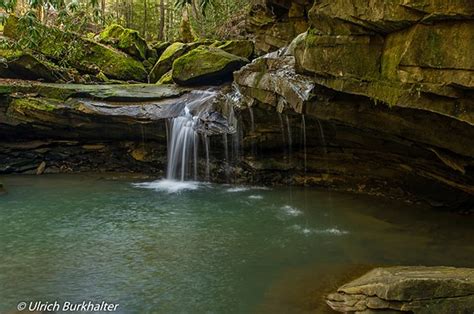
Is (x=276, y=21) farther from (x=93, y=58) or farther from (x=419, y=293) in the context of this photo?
(x=419, y=293)

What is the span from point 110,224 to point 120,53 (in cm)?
1271

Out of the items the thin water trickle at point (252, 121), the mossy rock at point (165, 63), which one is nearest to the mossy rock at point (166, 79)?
the mossy rock at point (165, 63)

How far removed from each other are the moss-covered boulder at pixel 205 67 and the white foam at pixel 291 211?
651 centimetres

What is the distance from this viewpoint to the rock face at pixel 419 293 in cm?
526

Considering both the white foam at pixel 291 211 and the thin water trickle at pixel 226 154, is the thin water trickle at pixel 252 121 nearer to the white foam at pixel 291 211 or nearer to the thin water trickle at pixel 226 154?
the thin water trickle at pixel 226 154

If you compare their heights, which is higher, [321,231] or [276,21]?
[276,21]

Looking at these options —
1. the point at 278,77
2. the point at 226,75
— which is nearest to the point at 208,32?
the point at 226,75

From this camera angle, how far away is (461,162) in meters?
9.55

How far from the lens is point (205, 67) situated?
16.1 m

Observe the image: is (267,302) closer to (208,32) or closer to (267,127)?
(267,127)

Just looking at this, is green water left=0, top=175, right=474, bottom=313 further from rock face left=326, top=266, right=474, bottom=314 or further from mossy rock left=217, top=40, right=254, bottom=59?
mossy rock left=217, top=40, right=254, bottom=59

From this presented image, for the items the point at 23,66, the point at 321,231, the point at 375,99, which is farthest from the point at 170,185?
the point at 375,99

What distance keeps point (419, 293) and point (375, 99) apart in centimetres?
404

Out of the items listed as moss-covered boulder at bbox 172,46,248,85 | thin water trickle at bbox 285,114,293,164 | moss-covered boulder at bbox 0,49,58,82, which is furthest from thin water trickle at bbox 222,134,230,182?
moss-covered boulder at bbox 0,49,58,82
